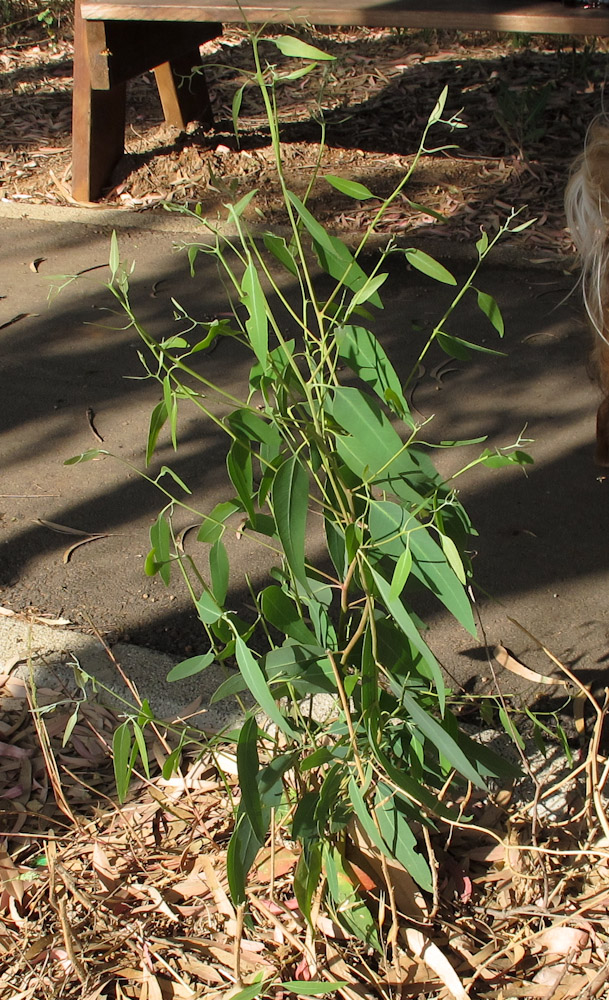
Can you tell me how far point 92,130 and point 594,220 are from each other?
12.2 ft

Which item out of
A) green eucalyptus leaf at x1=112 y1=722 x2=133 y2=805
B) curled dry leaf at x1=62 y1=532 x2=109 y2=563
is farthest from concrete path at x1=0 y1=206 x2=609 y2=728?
green eucalyptus leaf at x1=112 y1=722 x2=133 y2=805

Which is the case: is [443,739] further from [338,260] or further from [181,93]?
[181,93]

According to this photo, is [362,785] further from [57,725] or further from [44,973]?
[57,725]

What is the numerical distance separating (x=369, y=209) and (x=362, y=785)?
448 centimetres

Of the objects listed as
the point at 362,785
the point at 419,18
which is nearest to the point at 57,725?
the point at 362,785

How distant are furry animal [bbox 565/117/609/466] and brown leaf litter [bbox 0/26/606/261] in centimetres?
177

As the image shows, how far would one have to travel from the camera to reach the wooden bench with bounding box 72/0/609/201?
4.50m

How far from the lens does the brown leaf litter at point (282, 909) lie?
69.6 inches

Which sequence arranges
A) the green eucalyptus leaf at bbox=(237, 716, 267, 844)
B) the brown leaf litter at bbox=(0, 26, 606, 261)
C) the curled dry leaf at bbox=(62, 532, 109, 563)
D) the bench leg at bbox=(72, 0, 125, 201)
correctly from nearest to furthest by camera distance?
the green eucalyptus leaf at bbox=(237, 716, 267, 844)
the curled dry leaf at bbox=(62, 532, 109, 563)
the bench leg at bbox=(72, 0, 125, 201)
the brown leaf litter at bbox=(0, 26, 606, 261)

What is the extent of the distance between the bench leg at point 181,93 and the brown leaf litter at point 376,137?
0.39 feet

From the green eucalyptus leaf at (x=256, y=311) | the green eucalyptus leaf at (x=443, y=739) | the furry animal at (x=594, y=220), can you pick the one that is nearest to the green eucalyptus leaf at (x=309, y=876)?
the green eucalyptus leaf at (x=443, y=739)

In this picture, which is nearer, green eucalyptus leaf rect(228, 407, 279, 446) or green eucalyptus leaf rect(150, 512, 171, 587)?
green eucalyptus leaf rect(228, 407, 279, 446)

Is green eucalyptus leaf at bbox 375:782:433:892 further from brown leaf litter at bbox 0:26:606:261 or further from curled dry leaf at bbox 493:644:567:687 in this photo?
brown leaf litter at bbox 0:26:606:261

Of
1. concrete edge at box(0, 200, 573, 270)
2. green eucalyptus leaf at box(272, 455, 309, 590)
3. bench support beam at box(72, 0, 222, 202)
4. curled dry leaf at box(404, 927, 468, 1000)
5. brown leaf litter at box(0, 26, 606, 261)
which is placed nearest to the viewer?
green eucalyptus leaf at box(272, 455, 309, 590)
